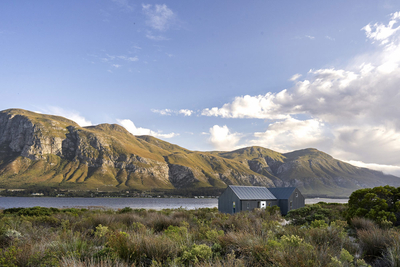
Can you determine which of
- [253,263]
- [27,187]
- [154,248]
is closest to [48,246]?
[154,248]

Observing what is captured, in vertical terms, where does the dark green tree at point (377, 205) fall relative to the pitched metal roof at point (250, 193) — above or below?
above

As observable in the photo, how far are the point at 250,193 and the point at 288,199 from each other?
6.93 metres

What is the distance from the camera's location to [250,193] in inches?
1534

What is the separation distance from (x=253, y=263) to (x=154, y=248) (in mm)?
2442

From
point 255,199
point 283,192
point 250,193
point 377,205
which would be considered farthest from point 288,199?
point 377,205

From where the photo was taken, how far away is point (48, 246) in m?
6.24

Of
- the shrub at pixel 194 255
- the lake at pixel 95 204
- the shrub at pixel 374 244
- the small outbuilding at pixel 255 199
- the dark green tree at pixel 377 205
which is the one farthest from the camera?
the lake at pixel 95 204

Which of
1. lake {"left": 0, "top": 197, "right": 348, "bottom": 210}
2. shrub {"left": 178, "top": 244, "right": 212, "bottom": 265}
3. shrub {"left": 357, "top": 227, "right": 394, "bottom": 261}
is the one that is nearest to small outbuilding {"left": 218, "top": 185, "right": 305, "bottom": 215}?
shrub {"left": 357, "top": 227, "right": 394, "bottom": 261}

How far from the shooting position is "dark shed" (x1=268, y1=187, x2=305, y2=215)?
40375mm

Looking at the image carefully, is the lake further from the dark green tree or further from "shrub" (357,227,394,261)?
"shrub" (357,227,394,261)

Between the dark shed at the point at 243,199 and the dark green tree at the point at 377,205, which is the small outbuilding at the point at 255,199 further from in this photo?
the dark green tree at the point at 377,205

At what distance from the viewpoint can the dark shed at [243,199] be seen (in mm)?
36625

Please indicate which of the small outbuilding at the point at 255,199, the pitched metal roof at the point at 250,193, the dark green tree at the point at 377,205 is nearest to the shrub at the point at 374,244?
the dark green tree at the point at 377,205

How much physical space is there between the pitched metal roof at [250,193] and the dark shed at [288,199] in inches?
56.0
